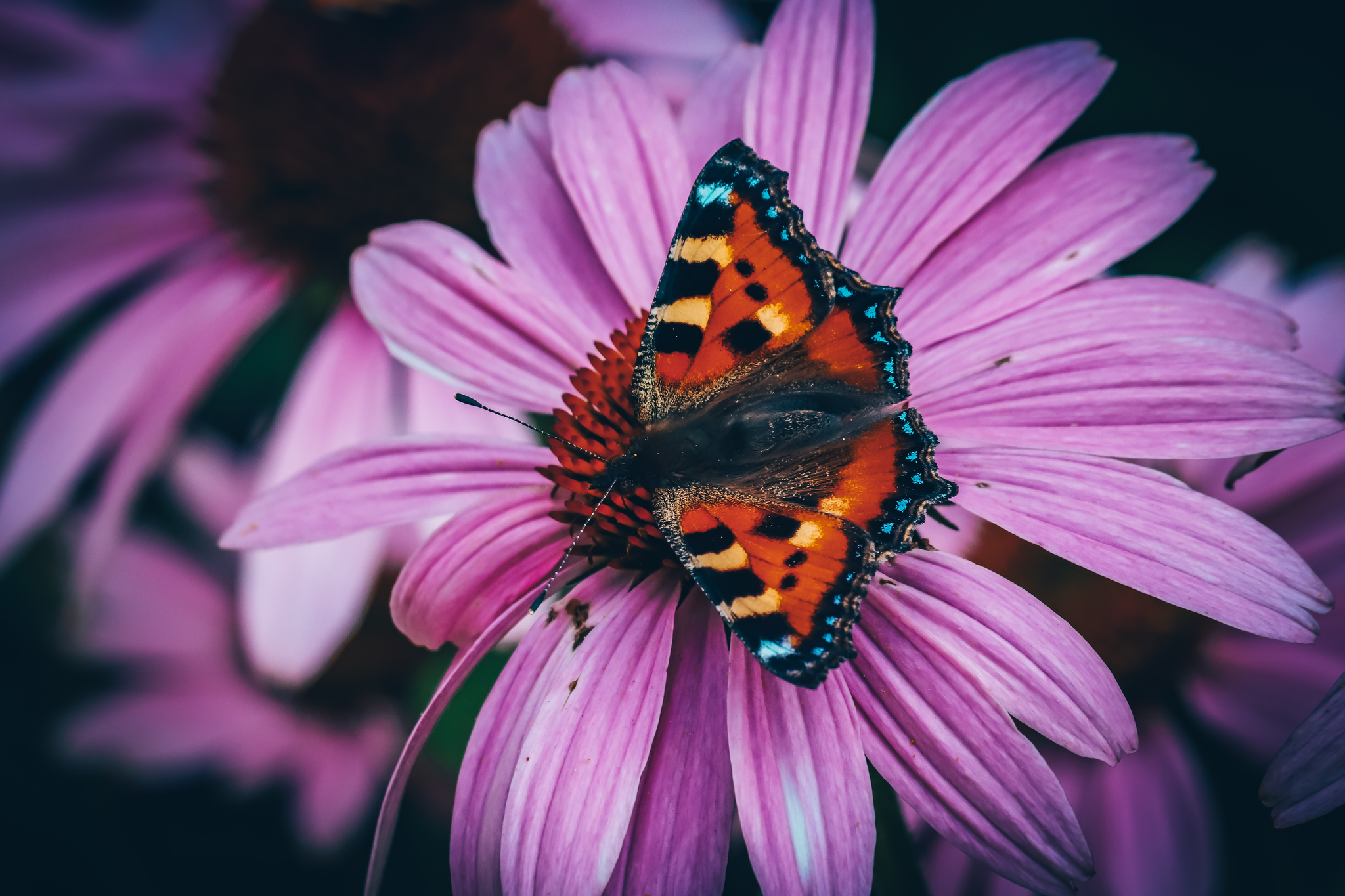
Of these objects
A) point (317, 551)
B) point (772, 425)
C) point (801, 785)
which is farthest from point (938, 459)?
point (317, 551)

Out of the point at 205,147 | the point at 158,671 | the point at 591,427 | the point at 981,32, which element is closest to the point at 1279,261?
the point at 981,32

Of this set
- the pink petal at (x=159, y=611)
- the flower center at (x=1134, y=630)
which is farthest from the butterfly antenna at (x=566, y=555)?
the pink petal at (x=159, y=611)

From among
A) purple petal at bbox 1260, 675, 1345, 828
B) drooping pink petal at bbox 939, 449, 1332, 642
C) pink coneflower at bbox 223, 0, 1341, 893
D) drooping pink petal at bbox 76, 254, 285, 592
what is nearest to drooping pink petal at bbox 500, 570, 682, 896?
pink coneflower at bbox 223, 0, 1341, 893

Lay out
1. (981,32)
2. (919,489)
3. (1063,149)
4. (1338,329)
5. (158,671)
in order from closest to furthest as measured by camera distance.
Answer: (919,489)
(1063,149)
(1338,329)
(981,32)
(158,671)

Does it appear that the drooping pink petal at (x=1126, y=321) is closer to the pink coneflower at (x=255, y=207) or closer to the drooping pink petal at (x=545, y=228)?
the drooping pink petal at (x=545, y=228)

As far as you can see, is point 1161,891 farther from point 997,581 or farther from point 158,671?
point 158,671

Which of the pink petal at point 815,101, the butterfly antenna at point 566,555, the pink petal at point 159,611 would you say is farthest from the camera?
the pink petal at point 159,611

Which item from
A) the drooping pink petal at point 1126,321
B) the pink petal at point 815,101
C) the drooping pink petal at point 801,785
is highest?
the pink petal at point 815,101

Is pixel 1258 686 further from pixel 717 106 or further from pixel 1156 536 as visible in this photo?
pixel 717 106
